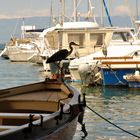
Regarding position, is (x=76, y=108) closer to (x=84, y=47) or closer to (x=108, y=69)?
(x=108, y=69)

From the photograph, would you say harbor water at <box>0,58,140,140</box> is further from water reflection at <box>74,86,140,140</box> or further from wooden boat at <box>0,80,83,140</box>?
wooden boat at <box>0,80,83,140</box>

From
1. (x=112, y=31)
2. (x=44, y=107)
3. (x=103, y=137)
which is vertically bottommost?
(x=103, y=137)

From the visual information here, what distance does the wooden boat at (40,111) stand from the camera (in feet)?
22.0

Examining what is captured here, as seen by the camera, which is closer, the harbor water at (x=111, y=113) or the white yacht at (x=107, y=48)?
the harbor water at (x=111, y=113)

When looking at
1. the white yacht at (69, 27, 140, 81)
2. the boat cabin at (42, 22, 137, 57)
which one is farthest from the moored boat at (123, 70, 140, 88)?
the boat cabin at (42, 22, 137, 57)

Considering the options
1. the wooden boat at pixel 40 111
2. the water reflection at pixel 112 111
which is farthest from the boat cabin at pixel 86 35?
the wooden boat at pixel 40 111

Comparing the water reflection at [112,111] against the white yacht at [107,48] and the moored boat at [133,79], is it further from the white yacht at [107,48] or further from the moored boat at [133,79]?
the white yacht at [107,48]

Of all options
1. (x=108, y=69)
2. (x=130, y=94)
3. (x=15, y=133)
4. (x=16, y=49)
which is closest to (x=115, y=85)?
(x=108, y=69)

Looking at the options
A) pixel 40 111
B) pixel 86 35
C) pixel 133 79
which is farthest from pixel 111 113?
pixel 86 35

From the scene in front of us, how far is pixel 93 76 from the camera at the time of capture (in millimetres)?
24922

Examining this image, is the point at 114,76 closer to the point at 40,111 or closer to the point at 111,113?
the point at 111,113

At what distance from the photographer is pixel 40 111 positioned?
10727mm

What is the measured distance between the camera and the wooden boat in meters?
6.71

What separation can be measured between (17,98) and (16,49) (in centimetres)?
5290
